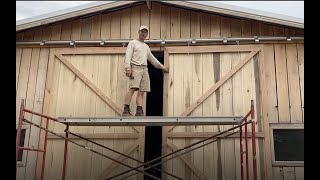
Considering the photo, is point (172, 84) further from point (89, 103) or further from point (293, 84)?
point (293, 84)

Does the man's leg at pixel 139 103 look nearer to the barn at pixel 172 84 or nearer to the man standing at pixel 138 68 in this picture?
the man standing at pixel 138 68

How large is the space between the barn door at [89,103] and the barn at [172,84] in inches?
0.8

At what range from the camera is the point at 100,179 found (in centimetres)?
691

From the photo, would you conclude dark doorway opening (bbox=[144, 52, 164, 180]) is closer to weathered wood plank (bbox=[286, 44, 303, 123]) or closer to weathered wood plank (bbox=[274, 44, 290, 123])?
weathered wood plank (bbox=[274, 44, 290, 123])

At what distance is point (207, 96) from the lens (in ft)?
23.7

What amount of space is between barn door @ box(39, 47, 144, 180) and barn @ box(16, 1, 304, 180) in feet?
0.06

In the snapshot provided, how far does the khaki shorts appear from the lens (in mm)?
→ 6609

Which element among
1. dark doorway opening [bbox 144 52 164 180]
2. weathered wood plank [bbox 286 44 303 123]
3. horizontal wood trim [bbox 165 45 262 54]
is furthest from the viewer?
dark doorway opening [bbox 144 52 164 180]

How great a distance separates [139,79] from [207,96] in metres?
1.44

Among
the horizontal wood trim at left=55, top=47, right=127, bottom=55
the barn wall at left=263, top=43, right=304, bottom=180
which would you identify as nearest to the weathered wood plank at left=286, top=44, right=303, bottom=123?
the barn wall at left=263, top=43, right=304, bottom=180

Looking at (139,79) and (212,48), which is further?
(212,48)

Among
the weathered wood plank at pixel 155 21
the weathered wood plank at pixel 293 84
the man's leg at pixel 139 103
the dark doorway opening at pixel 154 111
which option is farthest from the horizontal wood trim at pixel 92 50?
the weathered wood plank at pixel 293 84

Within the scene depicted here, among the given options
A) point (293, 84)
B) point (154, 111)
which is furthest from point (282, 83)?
point (154, 111)
